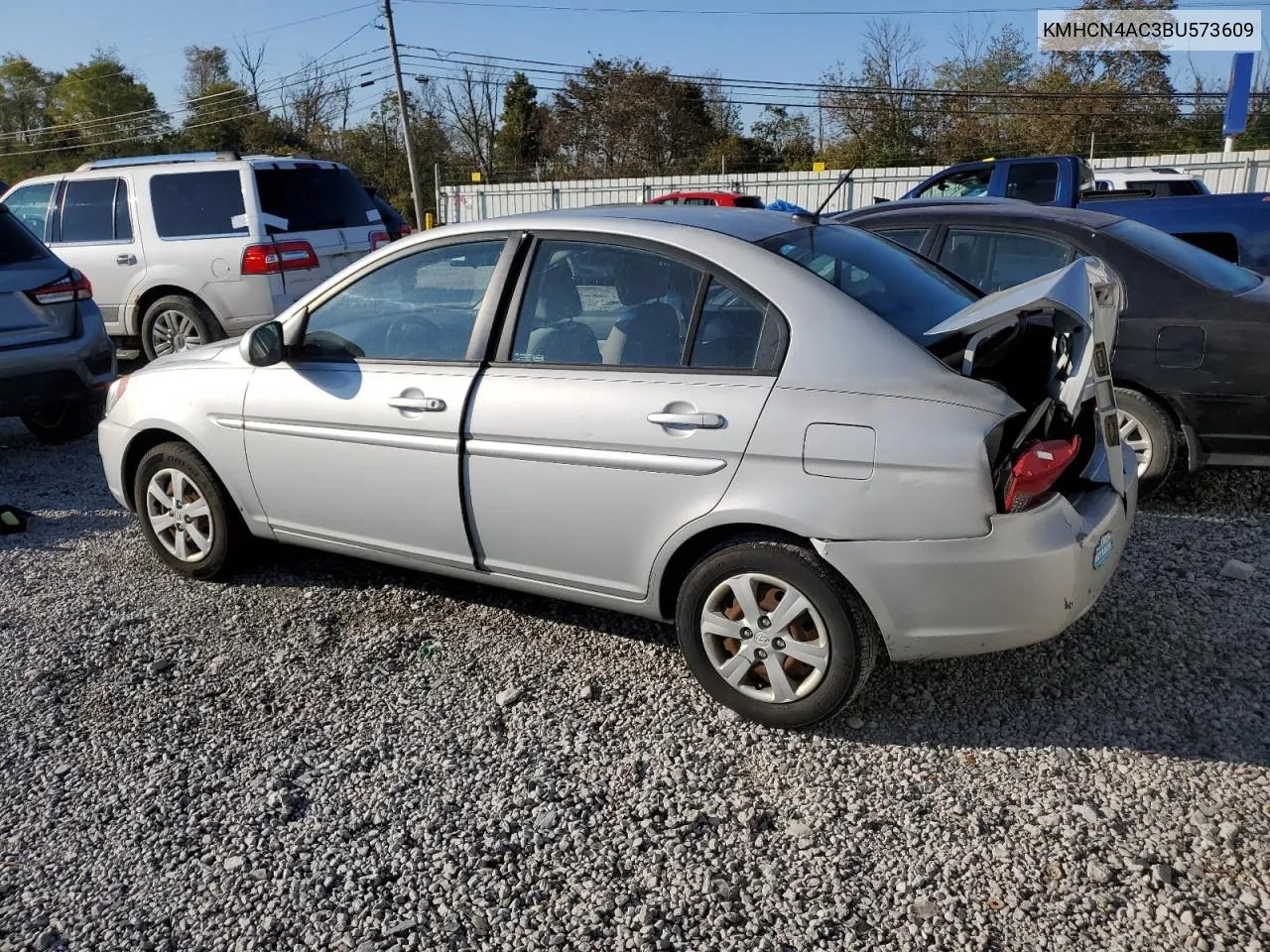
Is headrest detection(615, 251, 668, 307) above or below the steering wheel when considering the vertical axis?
above

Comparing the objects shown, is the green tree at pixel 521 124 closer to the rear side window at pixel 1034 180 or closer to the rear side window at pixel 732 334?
the rear side window at pixel 1034 180

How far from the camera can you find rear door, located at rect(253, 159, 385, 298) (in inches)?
350

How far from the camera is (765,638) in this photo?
326 cm

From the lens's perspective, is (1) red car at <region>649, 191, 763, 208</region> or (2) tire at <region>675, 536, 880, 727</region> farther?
(1) red car at <region>649, 191, 763, 208</region>

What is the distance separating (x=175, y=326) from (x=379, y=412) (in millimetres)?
6258

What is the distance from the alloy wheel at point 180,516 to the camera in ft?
15.2

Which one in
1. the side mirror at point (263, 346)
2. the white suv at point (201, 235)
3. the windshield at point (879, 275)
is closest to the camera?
the windshield at point (879, 275)

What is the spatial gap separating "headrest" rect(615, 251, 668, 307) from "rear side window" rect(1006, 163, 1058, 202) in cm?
966

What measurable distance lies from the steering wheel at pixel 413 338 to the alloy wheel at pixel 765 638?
1506mm

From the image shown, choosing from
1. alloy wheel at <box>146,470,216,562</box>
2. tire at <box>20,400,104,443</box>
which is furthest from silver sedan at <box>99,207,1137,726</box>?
tire at <box>20,400,104,443</box>

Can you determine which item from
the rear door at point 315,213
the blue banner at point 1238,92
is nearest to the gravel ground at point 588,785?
the rear door at point 315,213

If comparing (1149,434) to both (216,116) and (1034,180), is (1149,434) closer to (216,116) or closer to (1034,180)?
(1034,180)

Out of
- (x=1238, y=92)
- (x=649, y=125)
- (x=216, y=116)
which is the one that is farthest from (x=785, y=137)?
(x=216, y=116)

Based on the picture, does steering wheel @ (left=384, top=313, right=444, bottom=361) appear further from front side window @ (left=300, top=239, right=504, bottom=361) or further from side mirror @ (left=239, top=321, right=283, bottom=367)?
side mirror @ (left=239, top=321, right=283, bottom=367)
